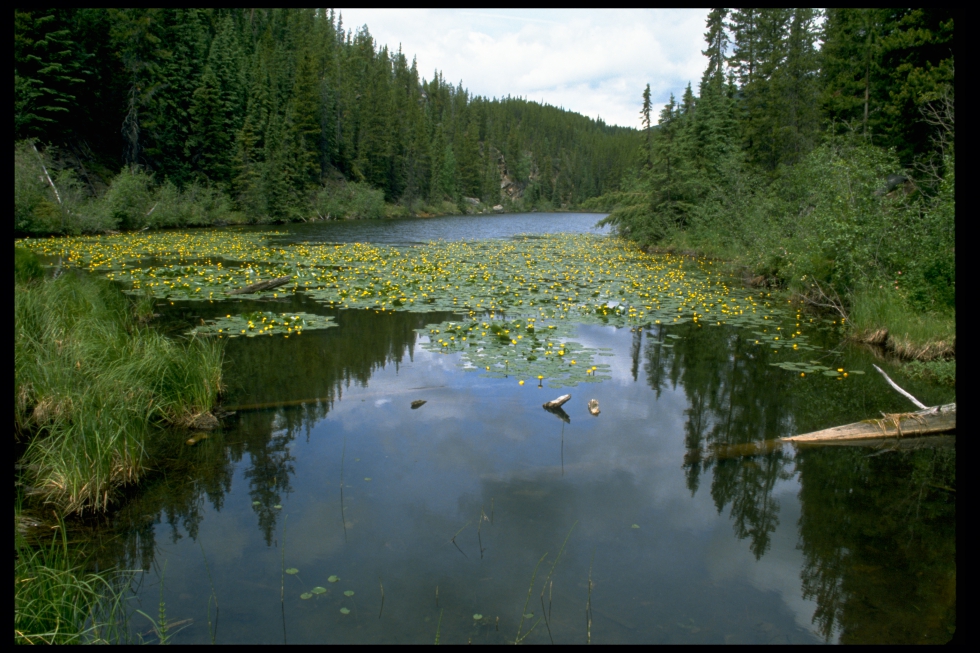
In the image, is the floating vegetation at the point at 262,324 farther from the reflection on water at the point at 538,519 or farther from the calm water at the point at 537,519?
the reflection on water at the point at 538,519

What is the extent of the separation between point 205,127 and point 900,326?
45040 millimetres

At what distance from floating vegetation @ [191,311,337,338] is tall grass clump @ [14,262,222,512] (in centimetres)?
209

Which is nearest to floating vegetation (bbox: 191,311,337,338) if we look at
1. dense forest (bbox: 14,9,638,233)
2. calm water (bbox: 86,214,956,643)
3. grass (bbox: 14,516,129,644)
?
calm water (bbox: 86,214,956,643)

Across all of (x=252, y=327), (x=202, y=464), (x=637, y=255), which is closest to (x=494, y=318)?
(x=252, y=327)

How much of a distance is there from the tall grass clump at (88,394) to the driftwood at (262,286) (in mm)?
A: 5861

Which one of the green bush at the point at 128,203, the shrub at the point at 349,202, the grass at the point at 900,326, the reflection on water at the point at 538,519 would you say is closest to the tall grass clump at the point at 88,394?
the reflection on water at the point at 538,519

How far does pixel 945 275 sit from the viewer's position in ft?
32.4

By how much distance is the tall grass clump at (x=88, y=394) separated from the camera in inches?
197

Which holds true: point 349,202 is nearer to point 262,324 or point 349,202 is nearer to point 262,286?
point 262,286

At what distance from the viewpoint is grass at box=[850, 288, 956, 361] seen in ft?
30.7

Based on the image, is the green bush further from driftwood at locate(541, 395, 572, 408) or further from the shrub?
driftwood at locate(541, 395, 572, 408)

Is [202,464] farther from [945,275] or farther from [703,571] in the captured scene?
[945,275]

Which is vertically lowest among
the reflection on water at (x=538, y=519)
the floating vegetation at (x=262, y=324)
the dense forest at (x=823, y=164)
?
the reflection on water at (x=538, y=519)

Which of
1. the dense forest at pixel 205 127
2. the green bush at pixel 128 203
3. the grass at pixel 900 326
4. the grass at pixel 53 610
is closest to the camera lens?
the grass at pixel 53 610
